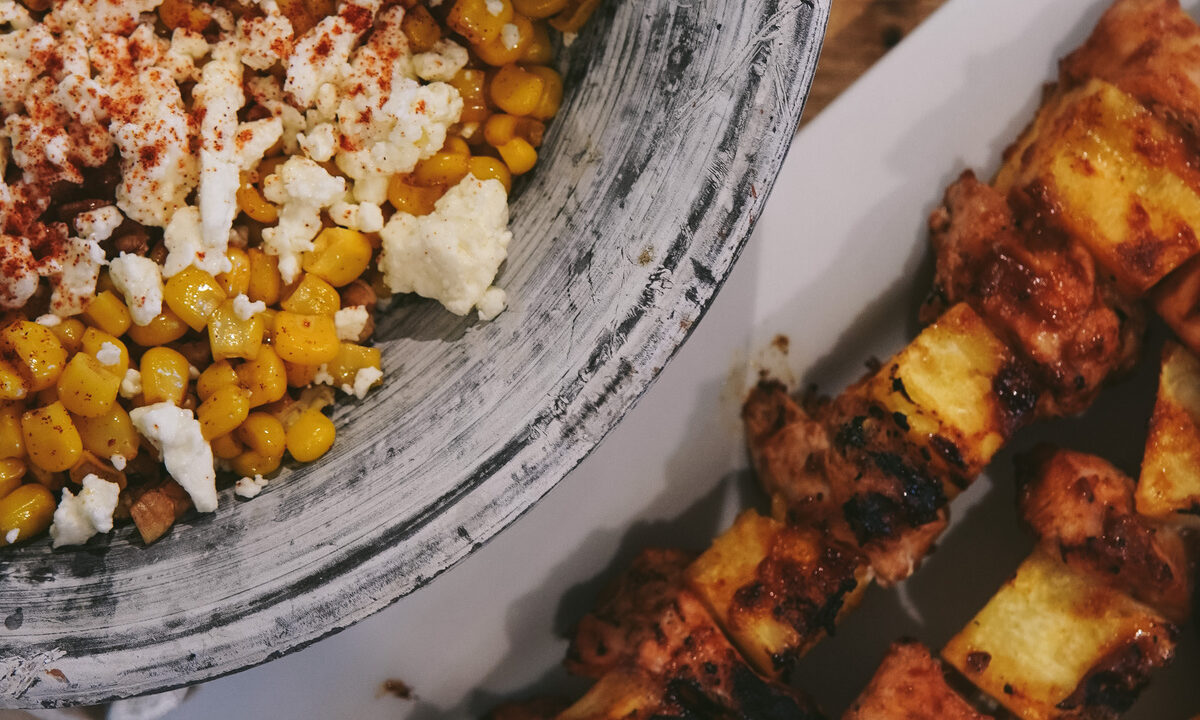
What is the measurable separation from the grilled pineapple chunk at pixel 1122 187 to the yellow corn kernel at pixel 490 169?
3.52 feet

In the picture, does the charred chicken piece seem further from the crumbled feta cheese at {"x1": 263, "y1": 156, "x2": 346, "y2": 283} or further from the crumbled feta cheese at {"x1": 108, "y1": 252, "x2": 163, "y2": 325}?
the crumbled feta cheese at {"x1": 108, "y1": 252, "x2": 163, "y2": 325}

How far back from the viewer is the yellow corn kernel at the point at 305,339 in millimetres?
1737

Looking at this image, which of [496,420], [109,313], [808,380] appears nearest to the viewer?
[496,420]

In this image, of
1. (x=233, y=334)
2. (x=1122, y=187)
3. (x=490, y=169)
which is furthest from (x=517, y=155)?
(x=1122, y=187)

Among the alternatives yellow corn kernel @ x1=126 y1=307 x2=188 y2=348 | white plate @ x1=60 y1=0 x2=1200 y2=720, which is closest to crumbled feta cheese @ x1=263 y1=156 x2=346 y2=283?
yellow corn kernel @ x1=126 y1=307 x2=188 y2=348

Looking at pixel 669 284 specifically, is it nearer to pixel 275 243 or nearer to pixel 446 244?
pixel 446 244

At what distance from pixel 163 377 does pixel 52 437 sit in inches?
8.7

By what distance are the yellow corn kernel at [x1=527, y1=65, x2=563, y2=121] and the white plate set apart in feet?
1.96

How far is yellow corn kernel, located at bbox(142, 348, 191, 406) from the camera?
1.72m

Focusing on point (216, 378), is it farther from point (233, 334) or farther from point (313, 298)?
point (313, 298)

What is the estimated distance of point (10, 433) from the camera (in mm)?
1723

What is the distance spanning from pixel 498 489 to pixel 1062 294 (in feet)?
3.88

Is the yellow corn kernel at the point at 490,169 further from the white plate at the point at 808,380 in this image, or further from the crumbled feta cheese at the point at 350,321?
the white plate at the point at 808,380

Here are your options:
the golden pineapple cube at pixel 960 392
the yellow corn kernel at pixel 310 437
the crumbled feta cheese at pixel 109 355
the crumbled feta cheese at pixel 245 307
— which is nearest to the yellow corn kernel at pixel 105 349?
the crumbled feta cheese at pixel 109 355
